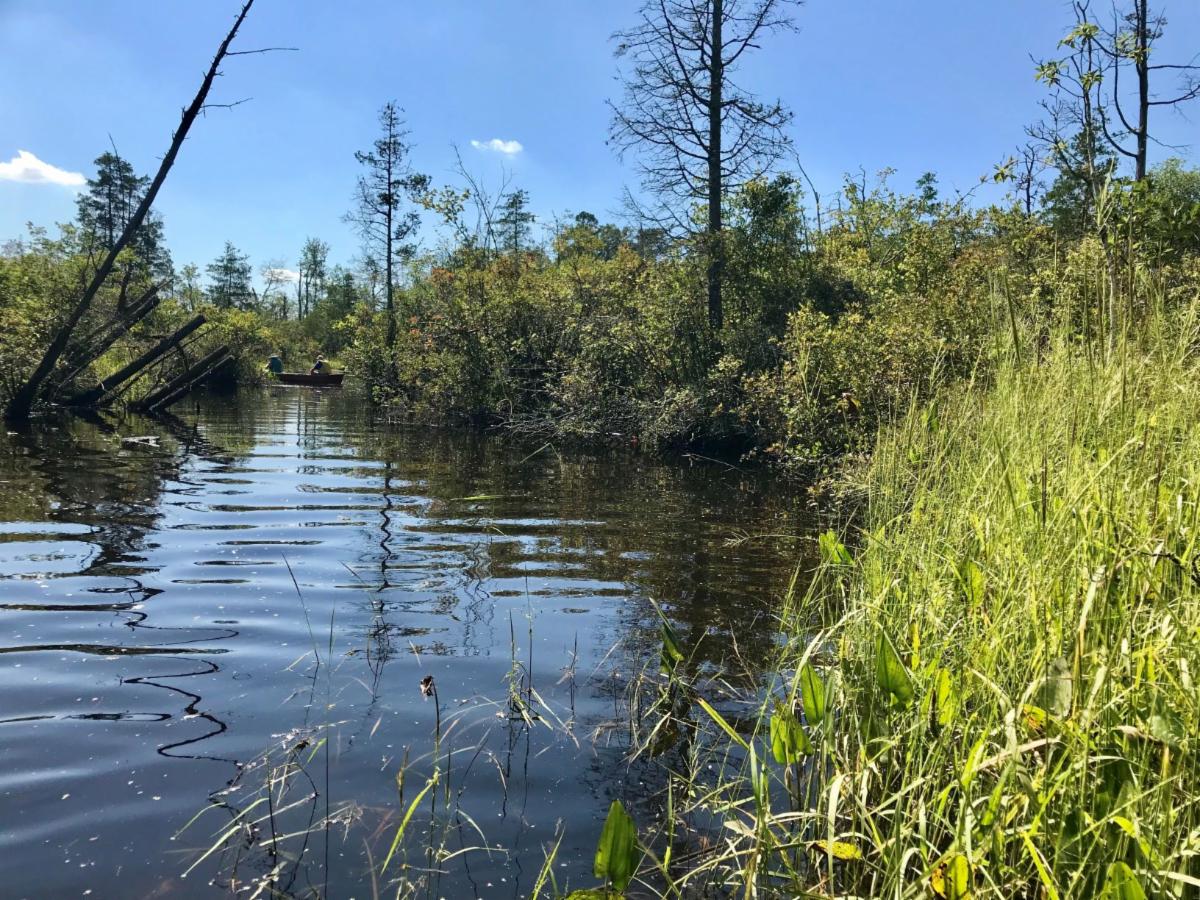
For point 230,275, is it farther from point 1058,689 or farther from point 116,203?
point 1058,689

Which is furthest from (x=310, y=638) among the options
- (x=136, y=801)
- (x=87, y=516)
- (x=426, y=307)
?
(x=426, y=307)

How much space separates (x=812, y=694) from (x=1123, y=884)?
112 centimetres

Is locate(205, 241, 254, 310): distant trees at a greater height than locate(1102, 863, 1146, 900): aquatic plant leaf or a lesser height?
greater

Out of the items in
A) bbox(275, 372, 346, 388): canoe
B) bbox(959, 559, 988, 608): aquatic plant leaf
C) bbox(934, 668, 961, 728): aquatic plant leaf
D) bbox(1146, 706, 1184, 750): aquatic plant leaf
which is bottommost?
bbox(934, 668, 961, 728): aquatic plant leaf

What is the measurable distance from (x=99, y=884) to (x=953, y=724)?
270cm

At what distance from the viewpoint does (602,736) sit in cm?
370

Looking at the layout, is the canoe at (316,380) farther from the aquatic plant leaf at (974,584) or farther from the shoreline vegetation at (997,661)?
the aquatic plant leaf at (974,584)

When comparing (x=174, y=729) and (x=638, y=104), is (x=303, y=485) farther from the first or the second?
(x=638, y=104)

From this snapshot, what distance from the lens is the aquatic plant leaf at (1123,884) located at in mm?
1493

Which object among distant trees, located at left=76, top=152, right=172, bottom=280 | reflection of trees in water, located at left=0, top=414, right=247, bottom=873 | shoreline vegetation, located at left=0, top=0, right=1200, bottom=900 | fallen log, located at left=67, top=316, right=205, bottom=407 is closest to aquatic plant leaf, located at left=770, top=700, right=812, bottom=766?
shoreline vegetation, located at left=0, top=0, right=1200, bottom=900

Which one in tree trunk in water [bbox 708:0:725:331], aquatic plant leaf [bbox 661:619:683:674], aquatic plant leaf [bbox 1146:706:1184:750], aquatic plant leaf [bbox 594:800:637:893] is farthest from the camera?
tree trunk in water [bbox 708:0:725:331]

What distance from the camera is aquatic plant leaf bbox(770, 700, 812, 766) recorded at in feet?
8.23

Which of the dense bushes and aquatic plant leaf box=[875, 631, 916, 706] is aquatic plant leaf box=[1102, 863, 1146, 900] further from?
the dense bushes

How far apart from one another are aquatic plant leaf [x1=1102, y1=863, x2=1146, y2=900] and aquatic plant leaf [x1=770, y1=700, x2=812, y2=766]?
1023 mm
